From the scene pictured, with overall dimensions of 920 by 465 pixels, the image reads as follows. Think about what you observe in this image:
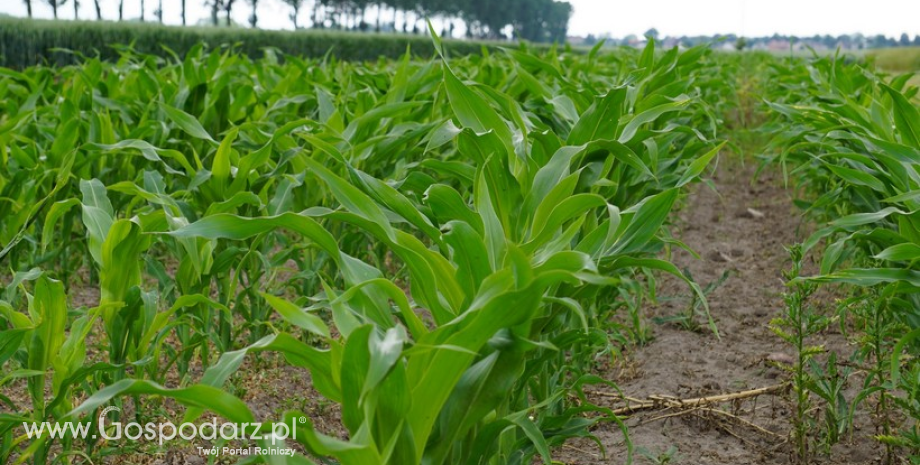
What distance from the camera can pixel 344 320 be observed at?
1321 millimetres

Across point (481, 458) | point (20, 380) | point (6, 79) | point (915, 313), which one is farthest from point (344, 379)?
point (6, 79)

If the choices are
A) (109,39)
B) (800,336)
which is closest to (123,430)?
(800,336)

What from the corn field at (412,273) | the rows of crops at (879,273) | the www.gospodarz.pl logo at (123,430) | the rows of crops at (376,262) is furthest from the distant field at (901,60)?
the www.gospodarz.pl logo at (123,430)

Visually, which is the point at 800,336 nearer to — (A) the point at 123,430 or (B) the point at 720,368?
(B) the point at 720,368

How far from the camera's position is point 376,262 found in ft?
10.4

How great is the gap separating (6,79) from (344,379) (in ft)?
12.9

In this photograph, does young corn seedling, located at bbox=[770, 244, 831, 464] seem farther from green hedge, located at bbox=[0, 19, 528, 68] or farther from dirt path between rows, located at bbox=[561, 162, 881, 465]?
green hedge, located at bbox=[0, 19, 528, 68]

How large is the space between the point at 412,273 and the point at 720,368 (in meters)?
1.90

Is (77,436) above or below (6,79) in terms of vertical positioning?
below

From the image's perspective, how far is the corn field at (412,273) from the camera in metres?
1.28

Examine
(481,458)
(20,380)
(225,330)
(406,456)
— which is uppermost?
(406,456)

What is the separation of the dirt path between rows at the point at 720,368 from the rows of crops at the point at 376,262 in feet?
0.74

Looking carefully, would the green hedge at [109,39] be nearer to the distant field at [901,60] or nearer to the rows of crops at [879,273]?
the rows of crops at [879,273]

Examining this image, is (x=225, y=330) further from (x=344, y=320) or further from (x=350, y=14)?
(x=350, y=14)
